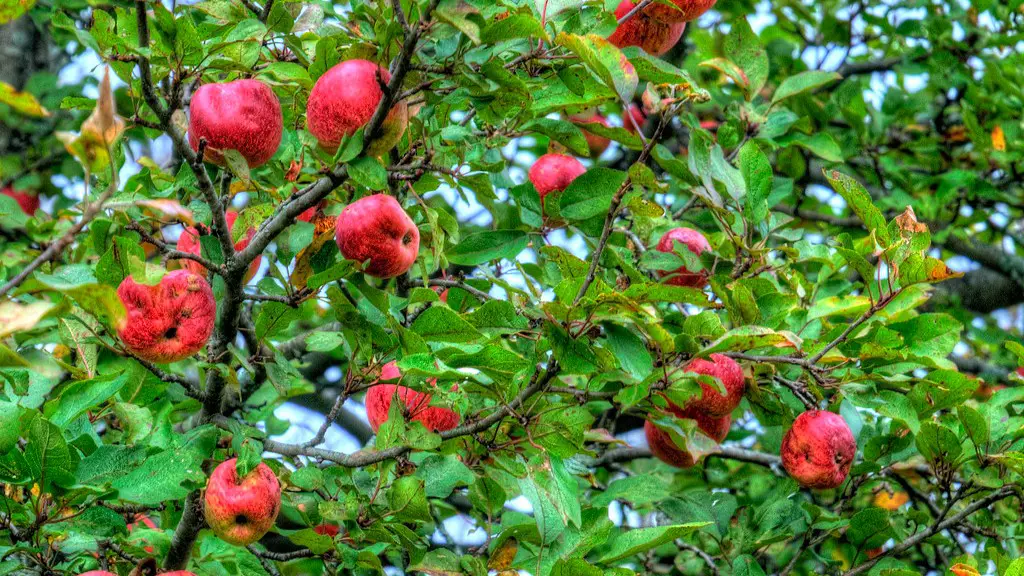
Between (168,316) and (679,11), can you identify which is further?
(679,11)

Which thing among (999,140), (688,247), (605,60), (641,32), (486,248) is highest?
(605,60)

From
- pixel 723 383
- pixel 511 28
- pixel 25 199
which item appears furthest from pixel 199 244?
pixel 25 199

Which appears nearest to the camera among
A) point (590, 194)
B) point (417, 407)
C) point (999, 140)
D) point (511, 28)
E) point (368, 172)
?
point (511, 28)

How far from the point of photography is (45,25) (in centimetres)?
379

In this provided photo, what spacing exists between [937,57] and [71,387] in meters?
3.01

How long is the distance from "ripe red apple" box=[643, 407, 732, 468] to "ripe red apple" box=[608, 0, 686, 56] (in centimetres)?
72

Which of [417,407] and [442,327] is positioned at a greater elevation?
[442,327]

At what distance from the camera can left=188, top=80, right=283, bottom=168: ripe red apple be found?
Answer: 157cm

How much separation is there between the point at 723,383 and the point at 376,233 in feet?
2.16

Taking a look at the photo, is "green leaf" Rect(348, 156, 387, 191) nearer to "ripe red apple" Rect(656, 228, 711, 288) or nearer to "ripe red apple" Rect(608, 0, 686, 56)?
"ripe red apple" Rect(608, 0, 686, 56)

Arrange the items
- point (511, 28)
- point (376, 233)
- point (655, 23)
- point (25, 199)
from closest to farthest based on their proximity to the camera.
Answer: point (511, 28) < point (376, 233) < point (655, 23) < point (25, 199)

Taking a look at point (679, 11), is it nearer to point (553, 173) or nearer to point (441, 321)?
point (553, 173)

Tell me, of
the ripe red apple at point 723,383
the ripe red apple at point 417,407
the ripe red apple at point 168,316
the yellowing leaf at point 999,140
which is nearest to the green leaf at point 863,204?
the ripe red apple at point 723,383

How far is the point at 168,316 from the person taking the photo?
152 cm
